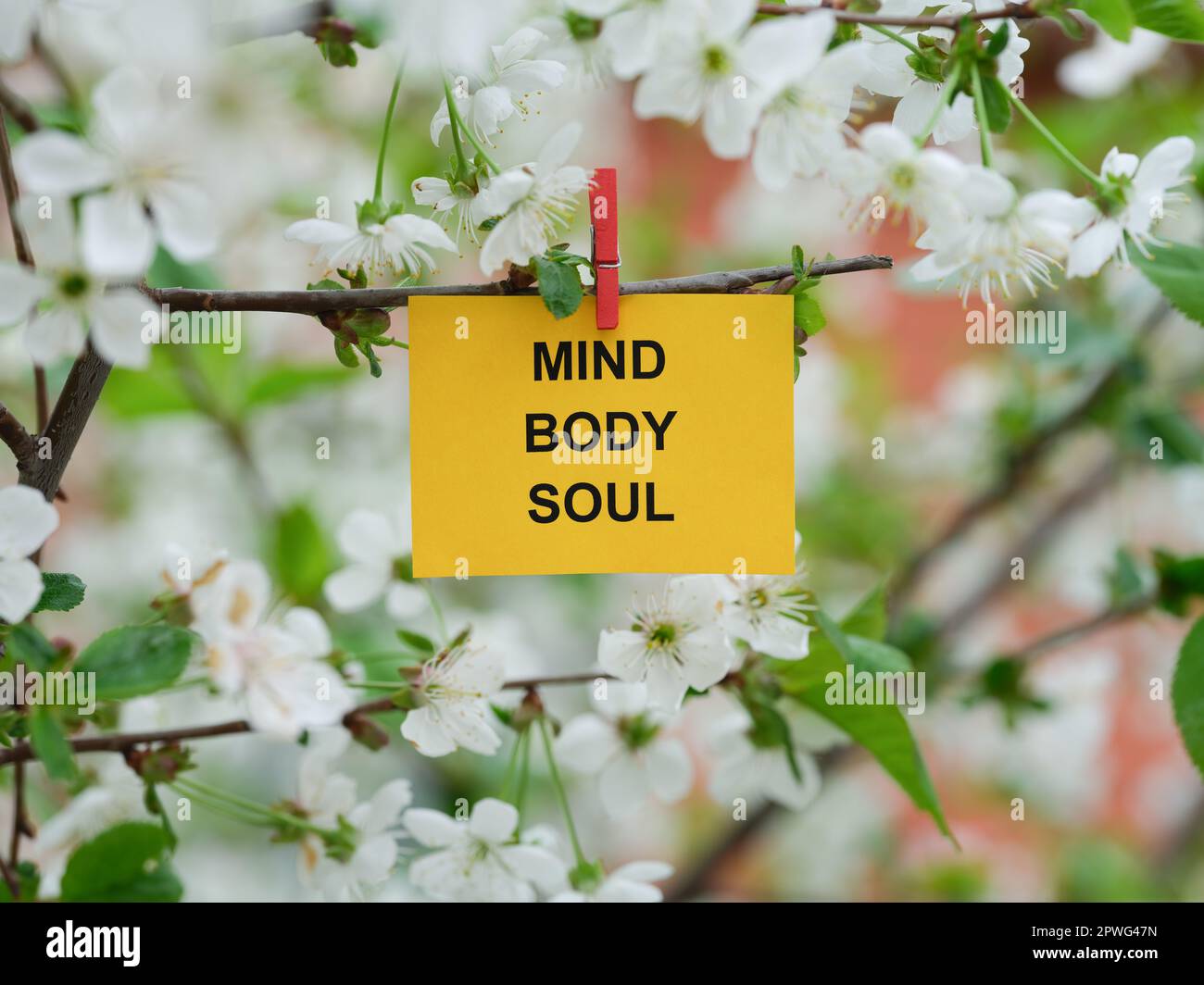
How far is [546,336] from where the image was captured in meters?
0.51

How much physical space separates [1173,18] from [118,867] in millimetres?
690

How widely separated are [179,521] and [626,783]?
0.84m

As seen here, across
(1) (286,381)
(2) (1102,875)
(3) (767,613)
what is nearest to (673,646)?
(3) (767,613)

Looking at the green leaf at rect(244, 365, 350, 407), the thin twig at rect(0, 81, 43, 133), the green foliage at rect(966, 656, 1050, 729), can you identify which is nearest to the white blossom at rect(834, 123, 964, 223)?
the thin twig at rect(0, 81, 43, 133)

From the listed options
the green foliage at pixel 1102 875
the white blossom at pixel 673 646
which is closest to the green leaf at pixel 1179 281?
the white blossom at pixel 673 646

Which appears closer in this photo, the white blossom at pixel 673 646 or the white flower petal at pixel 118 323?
the white flower petal at pixel 118 323

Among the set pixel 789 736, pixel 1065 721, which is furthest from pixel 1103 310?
pixel 789 736

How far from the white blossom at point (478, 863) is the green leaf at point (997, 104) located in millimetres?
412

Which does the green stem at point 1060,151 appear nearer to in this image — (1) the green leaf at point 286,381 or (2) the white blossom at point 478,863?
(2) the white blossom at point 478,863

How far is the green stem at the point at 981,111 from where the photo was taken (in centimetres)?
43

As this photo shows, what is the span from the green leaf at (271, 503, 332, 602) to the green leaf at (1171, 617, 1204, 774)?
0.65 meters

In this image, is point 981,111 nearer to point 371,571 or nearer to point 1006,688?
point 371,571

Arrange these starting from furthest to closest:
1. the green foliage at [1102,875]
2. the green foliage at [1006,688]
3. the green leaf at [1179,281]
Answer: the green foliage at [1102,875] < the green foliage at [1006,688] < the green leaf at [1179,281]

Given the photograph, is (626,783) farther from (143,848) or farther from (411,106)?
(411,106)
